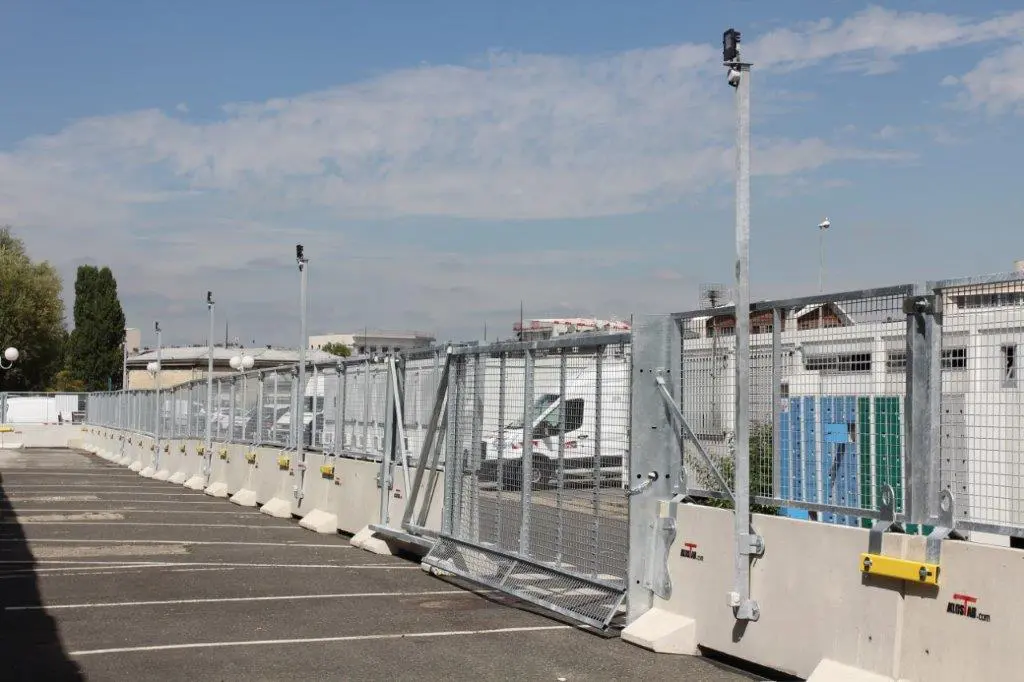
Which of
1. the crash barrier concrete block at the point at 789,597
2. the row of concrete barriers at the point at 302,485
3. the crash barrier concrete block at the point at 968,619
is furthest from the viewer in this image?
the row of concrete barriers at the point at 302,485

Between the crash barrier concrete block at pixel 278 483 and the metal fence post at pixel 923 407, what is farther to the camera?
the crash barrier concrete block at pixel 278 483

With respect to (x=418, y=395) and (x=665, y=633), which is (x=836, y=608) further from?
(x=418, y=395)

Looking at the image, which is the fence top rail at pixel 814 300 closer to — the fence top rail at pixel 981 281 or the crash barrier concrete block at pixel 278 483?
the fence top rail at pixel 981 281

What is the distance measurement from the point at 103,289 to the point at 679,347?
311 feet

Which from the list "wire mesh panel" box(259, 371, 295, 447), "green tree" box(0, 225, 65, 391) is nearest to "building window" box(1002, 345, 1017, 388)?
"wire mesh panel" box(259, 371, 295, 447)

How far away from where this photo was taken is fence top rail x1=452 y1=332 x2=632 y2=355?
35.1ft

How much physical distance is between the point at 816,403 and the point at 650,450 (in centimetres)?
202

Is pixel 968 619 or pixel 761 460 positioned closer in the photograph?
pixel 968 619

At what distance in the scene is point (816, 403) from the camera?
8.50 meters

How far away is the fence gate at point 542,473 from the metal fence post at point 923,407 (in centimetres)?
318

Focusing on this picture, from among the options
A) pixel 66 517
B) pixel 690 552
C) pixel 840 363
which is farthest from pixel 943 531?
pixel 66 517

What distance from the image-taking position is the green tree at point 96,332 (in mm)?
95625

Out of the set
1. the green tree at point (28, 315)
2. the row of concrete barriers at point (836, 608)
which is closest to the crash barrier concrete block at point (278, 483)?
the row of concrete barriers at point (836, 608)

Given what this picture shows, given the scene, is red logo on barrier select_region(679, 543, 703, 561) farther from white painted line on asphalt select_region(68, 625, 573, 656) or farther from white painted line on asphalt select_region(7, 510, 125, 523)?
white painted line on asphalt select_region(7, 510, 125, 523)
